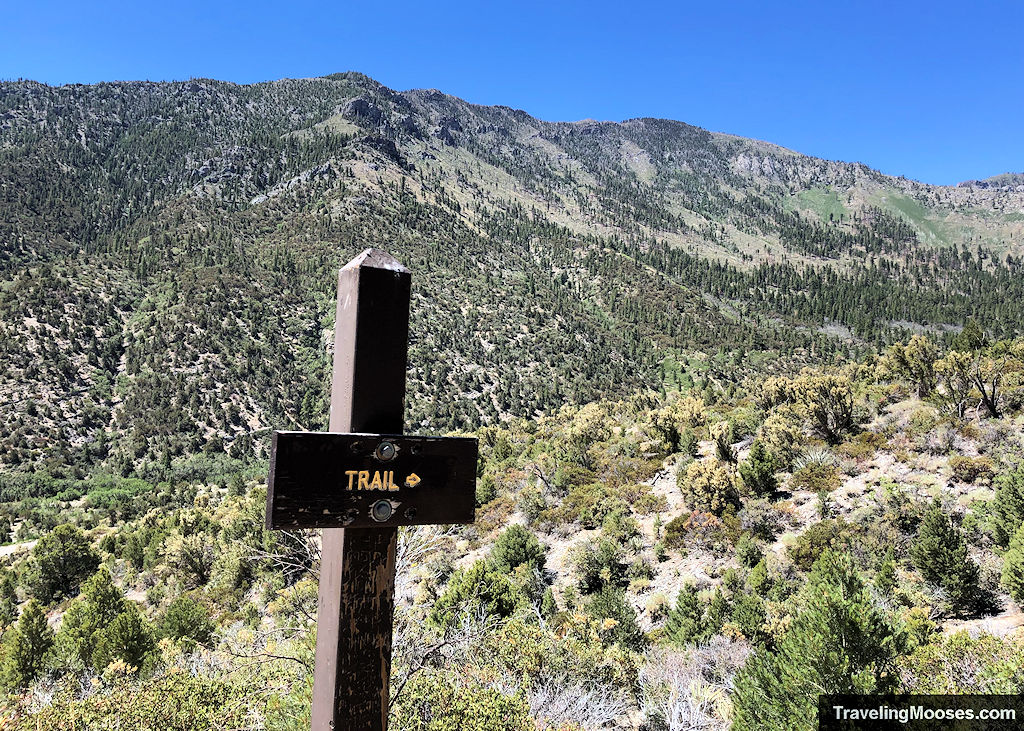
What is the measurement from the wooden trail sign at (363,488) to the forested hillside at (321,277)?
45616 millimetres

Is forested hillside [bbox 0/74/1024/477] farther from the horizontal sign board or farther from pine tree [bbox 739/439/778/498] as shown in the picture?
the horizontal sign board

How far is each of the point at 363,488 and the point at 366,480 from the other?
0.02 metres

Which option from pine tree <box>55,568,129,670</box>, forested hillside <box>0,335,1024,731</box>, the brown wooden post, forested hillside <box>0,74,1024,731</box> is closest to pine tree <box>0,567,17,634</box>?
forested hillside <box>0,335,1024,731</box>

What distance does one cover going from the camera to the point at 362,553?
1615 millimetres

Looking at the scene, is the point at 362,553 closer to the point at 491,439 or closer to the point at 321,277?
the point at 491,439

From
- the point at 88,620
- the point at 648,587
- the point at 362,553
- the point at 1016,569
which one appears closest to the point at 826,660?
the point at 362,553

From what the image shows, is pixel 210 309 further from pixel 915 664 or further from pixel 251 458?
pixel 915 664

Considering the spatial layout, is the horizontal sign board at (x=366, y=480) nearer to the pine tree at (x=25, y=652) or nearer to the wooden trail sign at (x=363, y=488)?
the wooden trail sign at (x=363, y=488)

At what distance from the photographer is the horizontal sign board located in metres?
1.47

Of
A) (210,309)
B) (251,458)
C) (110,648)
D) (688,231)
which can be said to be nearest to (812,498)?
(110,648)

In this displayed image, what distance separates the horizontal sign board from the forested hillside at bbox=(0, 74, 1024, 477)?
150 feet

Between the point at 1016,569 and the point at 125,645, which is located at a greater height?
the point at 1016,569

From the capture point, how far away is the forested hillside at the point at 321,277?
49.4 m

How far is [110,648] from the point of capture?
29.5 ft
